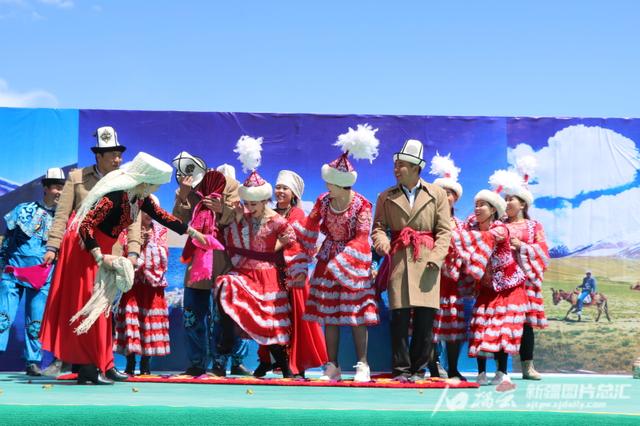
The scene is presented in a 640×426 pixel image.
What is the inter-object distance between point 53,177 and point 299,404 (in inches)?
155

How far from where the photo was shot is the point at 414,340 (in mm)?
6910

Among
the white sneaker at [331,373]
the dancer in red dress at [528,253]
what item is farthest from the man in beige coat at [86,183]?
the dancer in red dress at [528,253]

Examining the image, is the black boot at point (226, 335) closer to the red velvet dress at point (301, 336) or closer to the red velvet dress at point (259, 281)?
the red velvet dress at point (259, 281)

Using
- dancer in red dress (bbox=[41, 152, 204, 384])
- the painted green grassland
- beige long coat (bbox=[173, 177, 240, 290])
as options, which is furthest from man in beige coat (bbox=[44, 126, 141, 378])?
the painted green grassland

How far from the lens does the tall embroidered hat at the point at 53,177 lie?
7941 mm

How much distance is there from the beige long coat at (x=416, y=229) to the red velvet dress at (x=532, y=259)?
678mm

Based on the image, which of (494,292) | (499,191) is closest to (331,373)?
(494,292)

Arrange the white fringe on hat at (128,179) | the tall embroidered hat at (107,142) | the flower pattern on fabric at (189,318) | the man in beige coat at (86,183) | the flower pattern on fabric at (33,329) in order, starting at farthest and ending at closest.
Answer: the flower pattern on fabric at (33,329)
the flower pattern on fabric at (189,318)
the tall embroidered hat at (107,142)
the man in beige coat at (86,183)
the white fringe on hat at (128,179)

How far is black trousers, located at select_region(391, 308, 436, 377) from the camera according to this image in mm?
6836

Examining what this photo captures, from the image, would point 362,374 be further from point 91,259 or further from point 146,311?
point 91,259

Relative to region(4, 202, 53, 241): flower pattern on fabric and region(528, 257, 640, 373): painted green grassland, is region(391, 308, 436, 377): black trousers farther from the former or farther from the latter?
region(4, 202, 53, 241): flower pattern on fabric

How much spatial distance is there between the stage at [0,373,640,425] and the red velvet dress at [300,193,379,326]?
2.17ft

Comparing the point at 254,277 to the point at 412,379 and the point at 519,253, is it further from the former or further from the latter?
the point at 519,253

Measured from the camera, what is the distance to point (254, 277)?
7.06 meters
